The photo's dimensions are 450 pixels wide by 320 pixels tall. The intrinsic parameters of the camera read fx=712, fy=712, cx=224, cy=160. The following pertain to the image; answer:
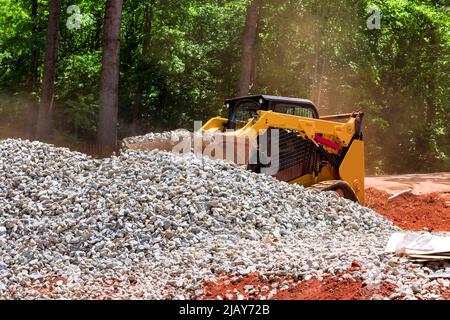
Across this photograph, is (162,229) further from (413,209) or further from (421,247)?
(413,209)

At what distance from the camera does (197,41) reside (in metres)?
25.2

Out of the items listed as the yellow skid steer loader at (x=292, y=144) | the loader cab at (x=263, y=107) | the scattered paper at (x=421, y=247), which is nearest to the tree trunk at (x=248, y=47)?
the yellow skid steer loader at (x=292, y=144)

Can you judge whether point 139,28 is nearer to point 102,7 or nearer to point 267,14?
point 102,7

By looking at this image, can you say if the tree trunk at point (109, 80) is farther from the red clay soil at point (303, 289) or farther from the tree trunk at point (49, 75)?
the red clay soil at point (303, 289)

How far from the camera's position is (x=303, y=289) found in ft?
A: 21.5

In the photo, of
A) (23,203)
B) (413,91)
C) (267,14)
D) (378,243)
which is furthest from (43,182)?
(413,91)

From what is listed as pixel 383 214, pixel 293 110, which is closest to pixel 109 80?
pixel 293 110

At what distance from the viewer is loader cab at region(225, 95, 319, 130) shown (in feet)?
40.9

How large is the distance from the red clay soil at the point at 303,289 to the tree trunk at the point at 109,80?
12.0m

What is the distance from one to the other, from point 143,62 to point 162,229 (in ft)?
49.3

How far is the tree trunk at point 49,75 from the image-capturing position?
19.9 m

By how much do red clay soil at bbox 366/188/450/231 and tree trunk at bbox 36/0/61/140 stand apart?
9.14 m

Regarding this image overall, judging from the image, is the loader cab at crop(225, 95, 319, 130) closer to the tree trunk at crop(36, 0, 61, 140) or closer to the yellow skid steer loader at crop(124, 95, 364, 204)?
the yellow skid steer loader at crop(124, 95, 364, 204)

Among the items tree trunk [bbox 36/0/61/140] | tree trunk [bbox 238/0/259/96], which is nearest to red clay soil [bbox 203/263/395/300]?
tree trunk [bbox 36/0/61/140]
